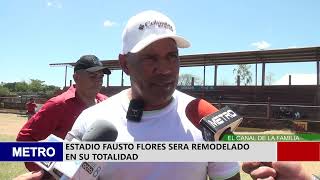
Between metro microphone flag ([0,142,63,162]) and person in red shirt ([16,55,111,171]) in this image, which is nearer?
metro microphone flag ([0,142,63,162])

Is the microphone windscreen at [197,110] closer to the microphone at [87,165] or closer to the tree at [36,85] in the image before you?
the microphone at [87,165]

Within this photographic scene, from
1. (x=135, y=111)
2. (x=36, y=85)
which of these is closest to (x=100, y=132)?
(x=135, y=111)

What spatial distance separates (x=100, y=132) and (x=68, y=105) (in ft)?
9.66

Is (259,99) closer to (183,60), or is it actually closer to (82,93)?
(183,60)

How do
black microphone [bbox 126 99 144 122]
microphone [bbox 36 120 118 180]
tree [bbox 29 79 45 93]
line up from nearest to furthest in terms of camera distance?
microphone [bbox 36 120 118 180]
black microphone [bbox 126 99 144 122]
tree [bbox 29 79 45 93]

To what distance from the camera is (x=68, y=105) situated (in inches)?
194

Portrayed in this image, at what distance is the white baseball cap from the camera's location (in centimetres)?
232

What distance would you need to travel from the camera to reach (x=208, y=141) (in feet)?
7.01

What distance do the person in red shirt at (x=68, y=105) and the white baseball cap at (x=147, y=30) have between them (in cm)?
209

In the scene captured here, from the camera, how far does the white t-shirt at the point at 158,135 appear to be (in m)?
2.23

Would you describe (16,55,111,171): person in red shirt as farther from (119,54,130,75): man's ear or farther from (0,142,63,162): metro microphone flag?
(119,54,130,75): man's ear

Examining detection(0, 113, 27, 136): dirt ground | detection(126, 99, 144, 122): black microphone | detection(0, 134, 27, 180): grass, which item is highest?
detection(126, 99, 144, 122): black microphone

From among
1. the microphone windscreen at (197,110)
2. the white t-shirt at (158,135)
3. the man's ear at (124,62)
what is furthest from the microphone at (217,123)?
the man's ear at (124,62)

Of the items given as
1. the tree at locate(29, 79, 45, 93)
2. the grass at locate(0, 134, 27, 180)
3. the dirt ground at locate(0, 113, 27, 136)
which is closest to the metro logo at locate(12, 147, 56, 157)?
the grass at locate(0, 134, 27, 180)
